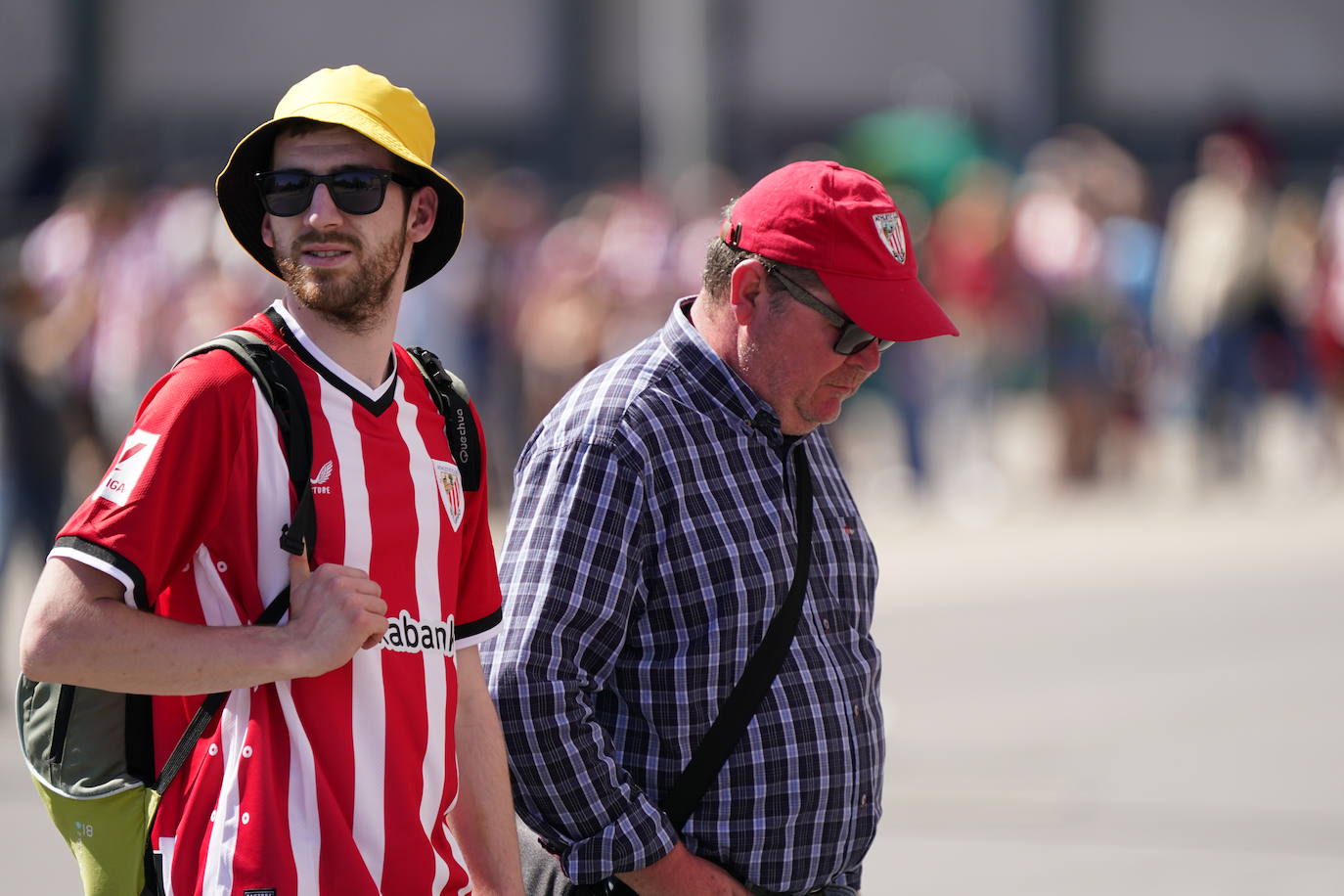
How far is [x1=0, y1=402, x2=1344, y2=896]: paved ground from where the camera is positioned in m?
6.42

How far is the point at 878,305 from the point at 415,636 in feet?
3.22

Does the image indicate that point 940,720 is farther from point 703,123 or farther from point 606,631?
point 703,123

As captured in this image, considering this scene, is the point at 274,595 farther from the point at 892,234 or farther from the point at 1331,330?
the point at 1331,330

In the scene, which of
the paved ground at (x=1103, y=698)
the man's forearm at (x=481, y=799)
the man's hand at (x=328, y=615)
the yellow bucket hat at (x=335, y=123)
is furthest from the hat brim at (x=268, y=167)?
the paved ground at (x=1103, y=698)

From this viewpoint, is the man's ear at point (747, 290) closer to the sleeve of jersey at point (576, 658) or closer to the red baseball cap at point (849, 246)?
the red baseball cap at point (849, 246)

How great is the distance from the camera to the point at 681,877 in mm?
3045

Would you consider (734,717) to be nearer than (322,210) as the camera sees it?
No

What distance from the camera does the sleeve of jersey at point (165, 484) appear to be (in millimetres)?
2414

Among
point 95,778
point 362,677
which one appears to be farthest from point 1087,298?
point 95,778

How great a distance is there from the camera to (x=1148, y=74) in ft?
98.8

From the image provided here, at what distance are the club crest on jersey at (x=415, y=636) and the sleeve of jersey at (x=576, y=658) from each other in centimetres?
29

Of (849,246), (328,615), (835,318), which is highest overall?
(849,246)

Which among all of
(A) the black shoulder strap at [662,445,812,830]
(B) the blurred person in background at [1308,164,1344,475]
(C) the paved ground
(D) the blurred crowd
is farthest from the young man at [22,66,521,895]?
(B) the blurred person in background at [1308,164,1344,475]

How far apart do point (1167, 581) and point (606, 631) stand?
8878mm
